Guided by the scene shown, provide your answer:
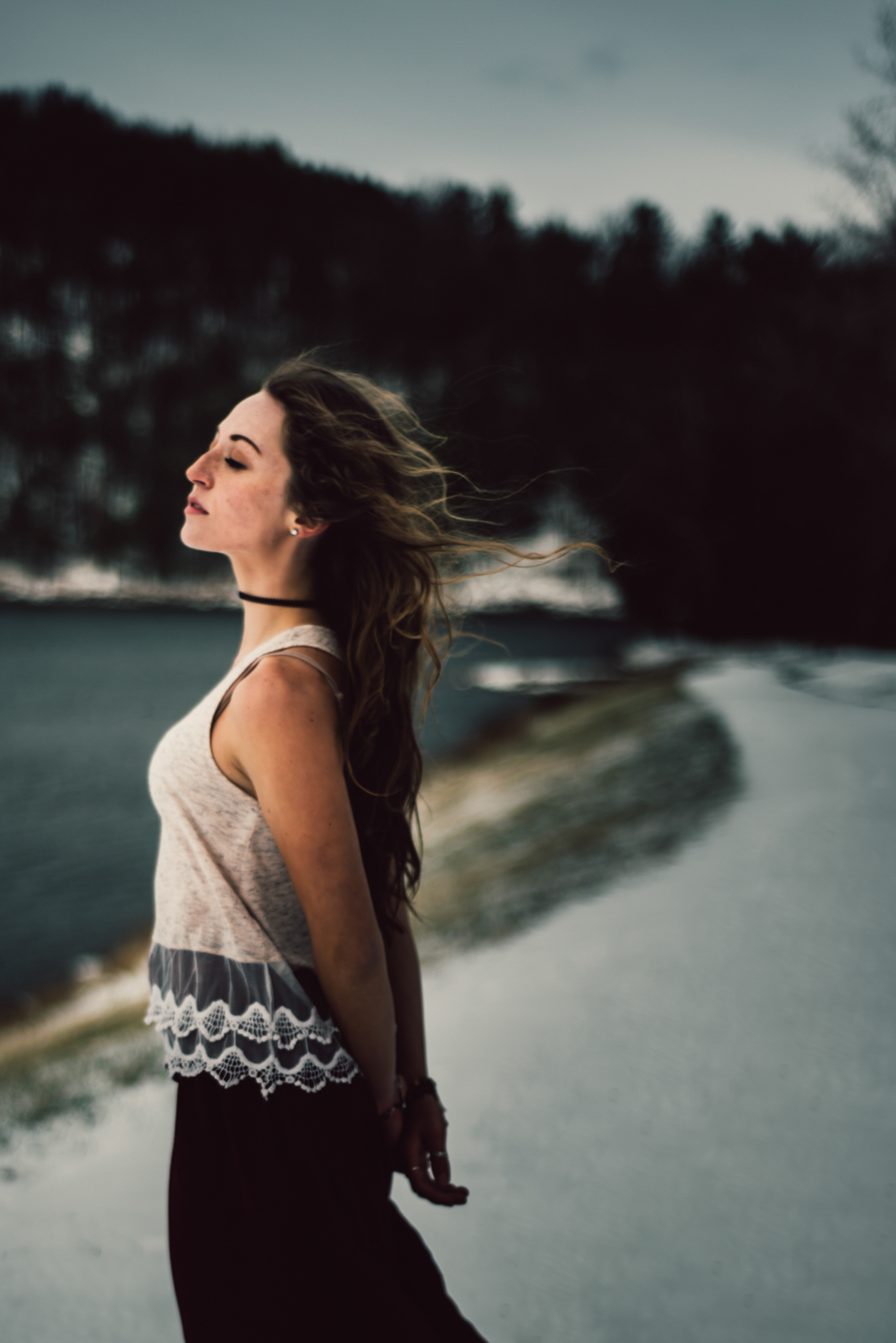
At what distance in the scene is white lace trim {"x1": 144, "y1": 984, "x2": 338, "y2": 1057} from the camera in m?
1.40

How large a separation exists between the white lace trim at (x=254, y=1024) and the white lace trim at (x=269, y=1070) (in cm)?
2

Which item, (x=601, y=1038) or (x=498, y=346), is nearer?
(x=601, y=1038)

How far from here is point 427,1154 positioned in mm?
1564

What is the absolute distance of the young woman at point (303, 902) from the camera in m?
1.32

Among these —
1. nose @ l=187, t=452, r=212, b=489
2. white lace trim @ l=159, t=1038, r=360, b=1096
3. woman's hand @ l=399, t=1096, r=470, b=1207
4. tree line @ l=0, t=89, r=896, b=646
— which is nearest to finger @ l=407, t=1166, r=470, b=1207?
woman's hand @ l=399, t=1096, r=470, b=1207

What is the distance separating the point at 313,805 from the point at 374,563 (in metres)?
0.47

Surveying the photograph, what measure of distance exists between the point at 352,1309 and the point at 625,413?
163ft

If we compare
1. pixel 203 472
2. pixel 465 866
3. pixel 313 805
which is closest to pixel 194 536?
pixel 203 472

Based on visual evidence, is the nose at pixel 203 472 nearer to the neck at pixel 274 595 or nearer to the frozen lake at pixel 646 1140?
the neck at pixel 274 595

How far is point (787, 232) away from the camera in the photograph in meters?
35.2

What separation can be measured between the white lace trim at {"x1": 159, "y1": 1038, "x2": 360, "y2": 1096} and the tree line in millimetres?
20111

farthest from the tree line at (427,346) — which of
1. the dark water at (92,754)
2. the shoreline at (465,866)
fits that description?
the shoreline at (465,866)

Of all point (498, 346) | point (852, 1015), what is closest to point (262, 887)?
point (852, 1015)

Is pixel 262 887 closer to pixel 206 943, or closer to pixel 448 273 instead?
pixel 206 943
